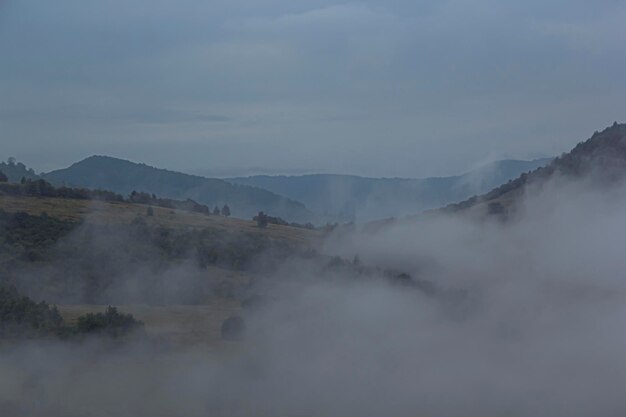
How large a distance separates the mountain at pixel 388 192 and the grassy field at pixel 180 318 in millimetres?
44666

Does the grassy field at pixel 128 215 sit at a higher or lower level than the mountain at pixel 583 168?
lower

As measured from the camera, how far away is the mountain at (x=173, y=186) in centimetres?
8612

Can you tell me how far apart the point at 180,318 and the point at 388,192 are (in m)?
64.3

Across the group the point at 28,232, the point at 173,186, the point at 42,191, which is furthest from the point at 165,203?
the point at 173,186

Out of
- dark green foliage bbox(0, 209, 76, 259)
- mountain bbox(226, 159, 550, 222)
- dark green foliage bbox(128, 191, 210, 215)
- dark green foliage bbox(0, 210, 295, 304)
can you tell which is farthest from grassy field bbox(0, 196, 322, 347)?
mountain bbox(226, 159, 550, 222)

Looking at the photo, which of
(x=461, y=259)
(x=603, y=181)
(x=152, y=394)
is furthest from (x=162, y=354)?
(x=603, y=181)

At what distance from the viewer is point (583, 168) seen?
157ft

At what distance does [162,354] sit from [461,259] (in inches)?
760

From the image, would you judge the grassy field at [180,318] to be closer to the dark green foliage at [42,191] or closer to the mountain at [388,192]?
the dark green foliage at [42,191]

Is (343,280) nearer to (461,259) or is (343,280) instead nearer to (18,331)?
(461,259)

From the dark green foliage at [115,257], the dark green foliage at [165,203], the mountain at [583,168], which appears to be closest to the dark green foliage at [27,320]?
the dark green foliage at [115,257]

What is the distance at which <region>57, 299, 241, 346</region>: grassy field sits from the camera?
74.4 feet

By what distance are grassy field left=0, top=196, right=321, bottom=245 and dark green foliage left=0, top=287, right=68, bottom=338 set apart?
1534cm

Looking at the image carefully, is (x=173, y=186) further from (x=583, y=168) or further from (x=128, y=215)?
(x=583, y=168)
